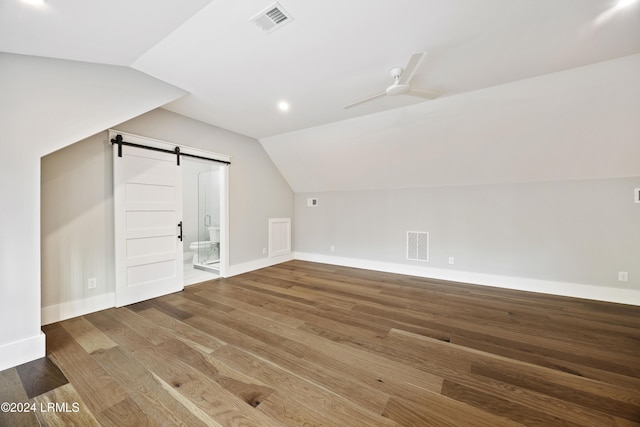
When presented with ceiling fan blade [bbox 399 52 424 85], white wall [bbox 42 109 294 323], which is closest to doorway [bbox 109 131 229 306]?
white wall [bbox 42 109 294 323]

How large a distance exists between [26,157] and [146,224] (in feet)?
4.94

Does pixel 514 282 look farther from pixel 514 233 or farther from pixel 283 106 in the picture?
pixel 283 106

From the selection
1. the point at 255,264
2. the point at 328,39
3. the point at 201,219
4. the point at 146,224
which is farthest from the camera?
the point at 201,219

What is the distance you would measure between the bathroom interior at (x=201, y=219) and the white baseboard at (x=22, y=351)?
2480 mm

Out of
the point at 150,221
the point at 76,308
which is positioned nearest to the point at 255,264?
the point at 150,221

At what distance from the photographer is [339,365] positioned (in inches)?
78.0

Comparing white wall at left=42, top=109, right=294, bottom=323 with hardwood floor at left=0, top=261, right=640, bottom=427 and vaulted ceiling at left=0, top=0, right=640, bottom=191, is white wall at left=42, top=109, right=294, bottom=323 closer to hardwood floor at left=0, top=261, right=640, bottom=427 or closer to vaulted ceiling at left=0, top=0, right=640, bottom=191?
hardwood floor at left=0, top=261, right=640, bottom=427

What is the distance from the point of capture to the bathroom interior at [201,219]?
509 cm

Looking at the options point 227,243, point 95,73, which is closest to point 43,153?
point 95,73

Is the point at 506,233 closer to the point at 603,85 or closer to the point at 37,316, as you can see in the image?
the point at 603,85

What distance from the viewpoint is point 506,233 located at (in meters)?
3.97

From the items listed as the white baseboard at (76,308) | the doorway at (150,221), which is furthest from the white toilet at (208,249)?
the white baseboard at (76,308)

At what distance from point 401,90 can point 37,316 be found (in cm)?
400

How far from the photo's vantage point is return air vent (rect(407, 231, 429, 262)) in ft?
15.3
